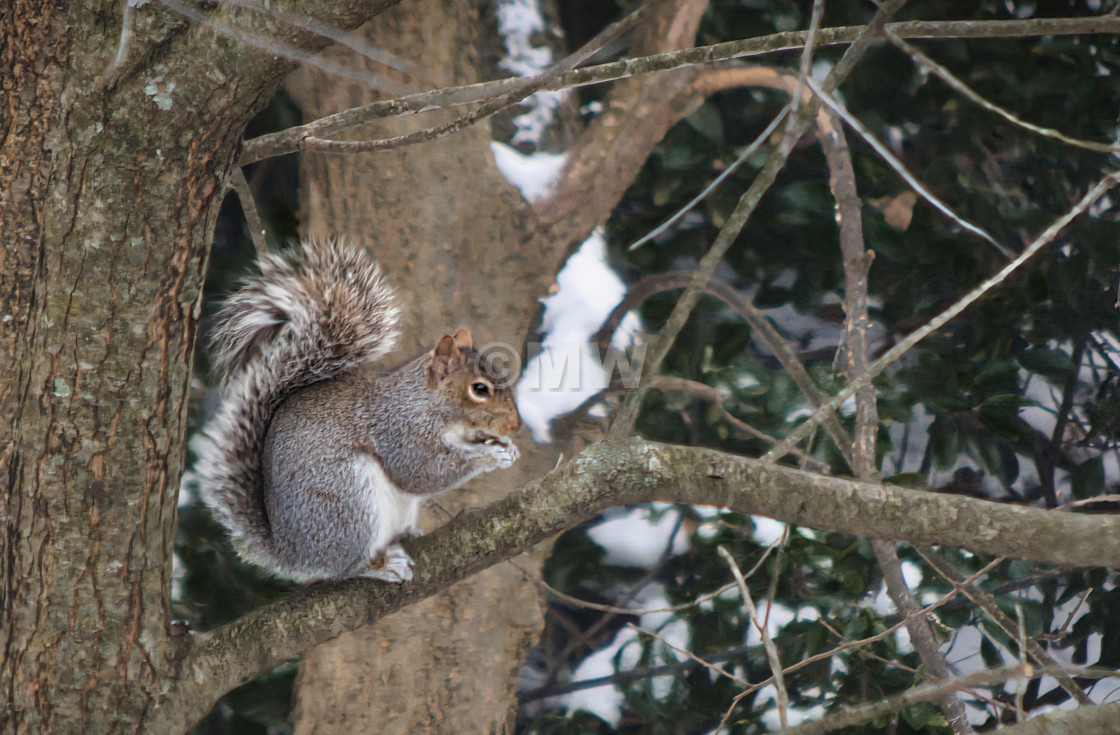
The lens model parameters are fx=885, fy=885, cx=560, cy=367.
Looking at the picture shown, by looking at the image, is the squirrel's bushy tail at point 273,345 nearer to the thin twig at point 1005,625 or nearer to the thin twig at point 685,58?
the thin twig at point 685,58

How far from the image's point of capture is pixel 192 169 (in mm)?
767

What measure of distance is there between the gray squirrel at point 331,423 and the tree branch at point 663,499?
0.30 ft

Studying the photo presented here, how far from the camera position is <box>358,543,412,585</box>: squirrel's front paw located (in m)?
0.89

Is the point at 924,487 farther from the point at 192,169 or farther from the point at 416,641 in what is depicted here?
the point at 192,169

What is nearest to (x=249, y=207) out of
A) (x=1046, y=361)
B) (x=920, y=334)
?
(x=920, y=334)

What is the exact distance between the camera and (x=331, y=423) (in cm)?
103

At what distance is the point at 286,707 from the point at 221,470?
27.9 inches

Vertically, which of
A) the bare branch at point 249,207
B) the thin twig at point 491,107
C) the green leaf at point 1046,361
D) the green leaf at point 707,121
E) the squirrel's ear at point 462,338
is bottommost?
the green leaf at point 1046,361

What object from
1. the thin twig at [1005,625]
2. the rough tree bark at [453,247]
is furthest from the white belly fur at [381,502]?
the thin twig at [1005,625]

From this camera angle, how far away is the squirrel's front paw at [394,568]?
0.89 meters

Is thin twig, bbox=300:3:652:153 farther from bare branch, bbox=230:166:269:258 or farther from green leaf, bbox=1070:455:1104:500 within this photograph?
green leaf, bbox=1070:455:1104:500

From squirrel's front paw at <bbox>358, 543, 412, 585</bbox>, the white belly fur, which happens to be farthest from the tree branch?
the white belly fur

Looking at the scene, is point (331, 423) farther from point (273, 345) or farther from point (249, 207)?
point (249, 207)

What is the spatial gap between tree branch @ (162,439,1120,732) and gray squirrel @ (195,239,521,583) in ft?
0.30
